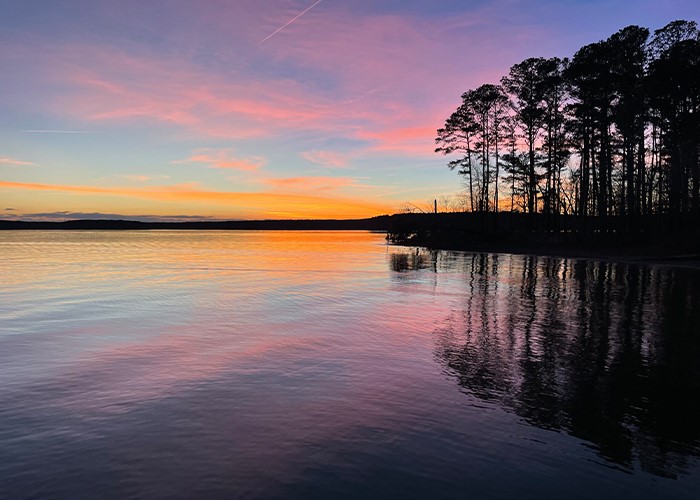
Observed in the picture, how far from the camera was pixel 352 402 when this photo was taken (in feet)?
24.2

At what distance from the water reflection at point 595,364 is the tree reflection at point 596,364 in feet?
0.06

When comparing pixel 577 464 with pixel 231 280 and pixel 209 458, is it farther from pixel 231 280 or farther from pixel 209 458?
pixel 231 280

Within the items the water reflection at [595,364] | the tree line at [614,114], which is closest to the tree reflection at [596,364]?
the water reflection at [595,364]

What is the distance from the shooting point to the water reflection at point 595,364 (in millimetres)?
6129

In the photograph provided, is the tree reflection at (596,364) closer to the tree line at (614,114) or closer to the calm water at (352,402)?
the calm water at (352,402)

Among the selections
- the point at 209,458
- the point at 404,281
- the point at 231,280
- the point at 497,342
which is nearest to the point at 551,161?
the point at 404,281

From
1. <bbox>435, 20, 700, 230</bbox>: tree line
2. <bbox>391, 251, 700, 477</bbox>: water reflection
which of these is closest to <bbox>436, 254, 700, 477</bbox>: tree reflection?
<bbox>391, 251, 700, 477</bbox>: water reflection

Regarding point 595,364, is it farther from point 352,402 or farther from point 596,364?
point 352,402

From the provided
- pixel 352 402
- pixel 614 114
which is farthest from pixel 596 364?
pixel 614 114

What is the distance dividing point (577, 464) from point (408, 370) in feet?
13.5

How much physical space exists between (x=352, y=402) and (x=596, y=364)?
5378 millimetres

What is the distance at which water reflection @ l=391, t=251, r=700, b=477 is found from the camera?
613 cm

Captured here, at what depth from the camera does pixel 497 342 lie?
451 inches

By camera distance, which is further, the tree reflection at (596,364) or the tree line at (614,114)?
the tree line at (614,114)
